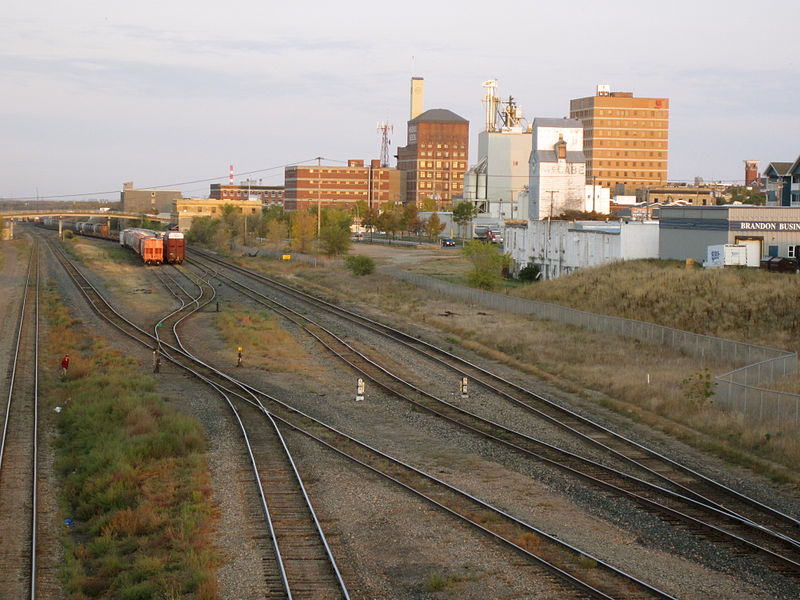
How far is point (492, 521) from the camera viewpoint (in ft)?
52.7

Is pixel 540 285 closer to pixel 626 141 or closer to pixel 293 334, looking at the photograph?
pixel 293 334

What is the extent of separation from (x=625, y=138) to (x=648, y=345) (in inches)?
6628

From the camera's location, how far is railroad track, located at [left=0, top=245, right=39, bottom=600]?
14.2m

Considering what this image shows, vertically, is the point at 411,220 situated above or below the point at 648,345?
above

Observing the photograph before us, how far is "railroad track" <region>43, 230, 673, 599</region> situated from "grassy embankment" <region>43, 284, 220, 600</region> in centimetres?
295

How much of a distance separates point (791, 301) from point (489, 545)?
30451mm

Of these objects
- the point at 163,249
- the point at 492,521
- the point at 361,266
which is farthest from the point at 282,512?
the point at 163,249

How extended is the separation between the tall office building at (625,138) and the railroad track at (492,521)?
17633cm

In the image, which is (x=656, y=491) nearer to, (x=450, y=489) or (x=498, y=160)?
(x=450, y=489)

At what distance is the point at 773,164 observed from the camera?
305 feet

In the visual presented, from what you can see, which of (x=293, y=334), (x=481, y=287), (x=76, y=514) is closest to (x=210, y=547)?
(x=76, y=514)

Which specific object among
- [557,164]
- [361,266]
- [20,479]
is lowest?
[20,479]

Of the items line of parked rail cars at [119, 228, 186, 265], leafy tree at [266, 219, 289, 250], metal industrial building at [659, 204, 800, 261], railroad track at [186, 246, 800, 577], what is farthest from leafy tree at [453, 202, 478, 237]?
railroad track at [186, 246, 800, 577]

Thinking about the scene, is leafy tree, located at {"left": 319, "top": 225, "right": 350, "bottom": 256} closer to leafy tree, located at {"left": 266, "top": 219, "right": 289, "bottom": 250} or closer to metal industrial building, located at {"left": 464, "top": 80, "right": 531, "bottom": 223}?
leafy tree, located at {"left": 266, "top": 219, "right": 289, "bottom": 250}
